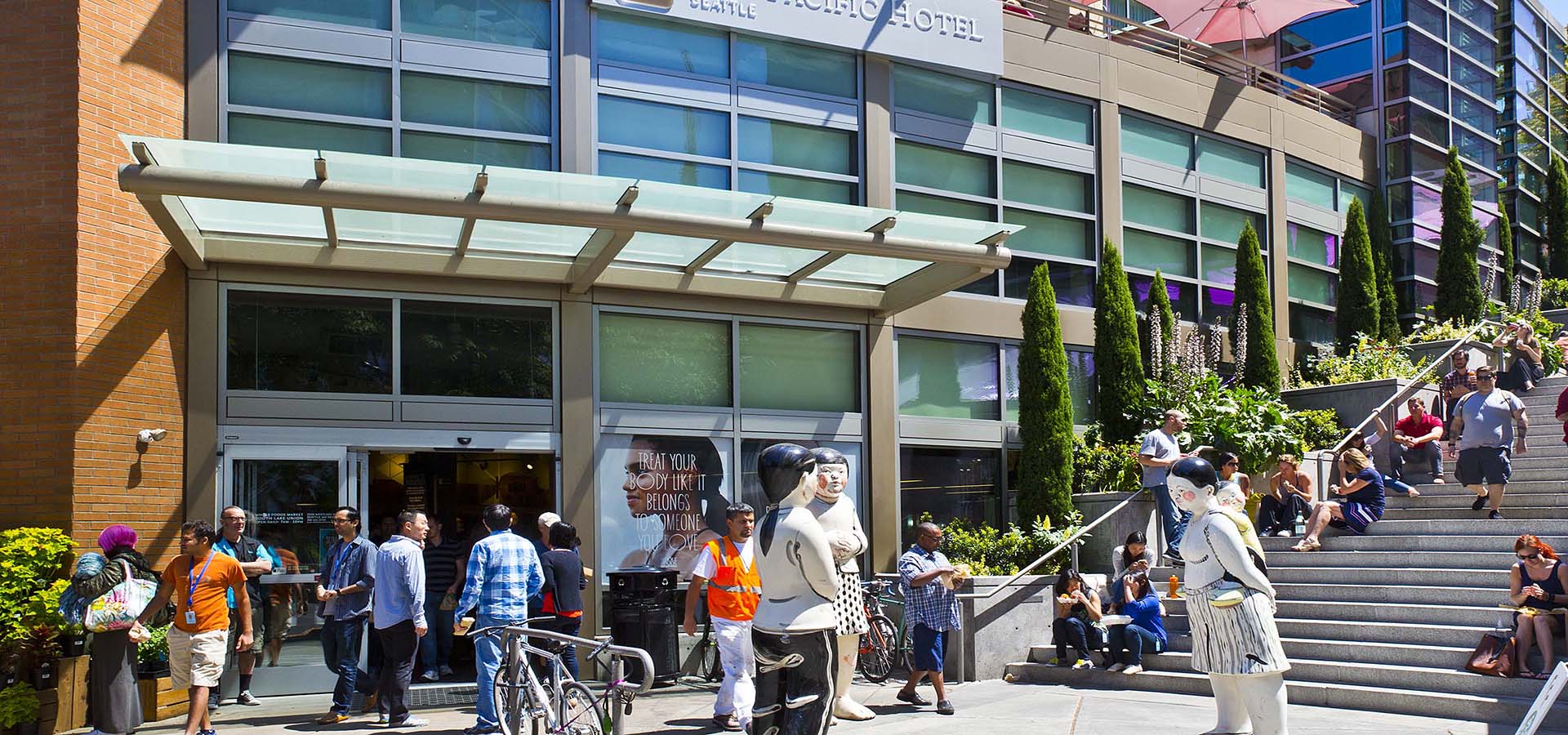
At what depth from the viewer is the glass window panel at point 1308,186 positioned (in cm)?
2025

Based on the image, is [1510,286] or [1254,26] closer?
[1254,26]

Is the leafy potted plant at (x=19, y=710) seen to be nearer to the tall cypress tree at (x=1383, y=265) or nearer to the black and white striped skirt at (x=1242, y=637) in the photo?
the black and white striped skirt at (x=1242, y=637)

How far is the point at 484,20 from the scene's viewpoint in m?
13.3

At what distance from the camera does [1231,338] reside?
1847 cm

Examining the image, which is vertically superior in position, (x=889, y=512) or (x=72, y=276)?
(x=72, y=276)

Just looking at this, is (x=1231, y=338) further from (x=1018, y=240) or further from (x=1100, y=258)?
(x=1018, y=240)

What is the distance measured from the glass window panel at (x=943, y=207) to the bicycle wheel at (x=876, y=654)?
515cm

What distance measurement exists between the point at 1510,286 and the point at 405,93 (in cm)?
1990

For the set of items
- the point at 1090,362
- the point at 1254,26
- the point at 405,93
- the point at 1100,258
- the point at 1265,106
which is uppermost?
the point at 1254,26

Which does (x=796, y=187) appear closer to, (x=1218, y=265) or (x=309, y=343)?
(x=309, y=343)

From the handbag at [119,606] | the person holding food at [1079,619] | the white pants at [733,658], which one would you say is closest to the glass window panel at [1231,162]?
the person holding food at [1079,619]

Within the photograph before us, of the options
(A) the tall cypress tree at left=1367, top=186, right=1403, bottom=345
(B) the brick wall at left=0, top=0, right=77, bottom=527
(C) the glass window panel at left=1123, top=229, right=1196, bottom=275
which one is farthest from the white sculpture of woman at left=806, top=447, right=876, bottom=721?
(A) the tall cypress tree at left=1367, top=186, right=1403, bottom=345

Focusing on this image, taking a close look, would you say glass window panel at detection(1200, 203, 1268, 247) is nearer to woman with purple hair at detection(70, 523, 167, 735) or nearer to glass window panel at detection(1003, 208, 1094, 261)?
glass window panel at detection(1003, 208, 1094, 261)

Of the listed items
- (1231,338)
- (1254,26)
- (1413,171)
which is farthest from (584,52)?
(1413,171)
